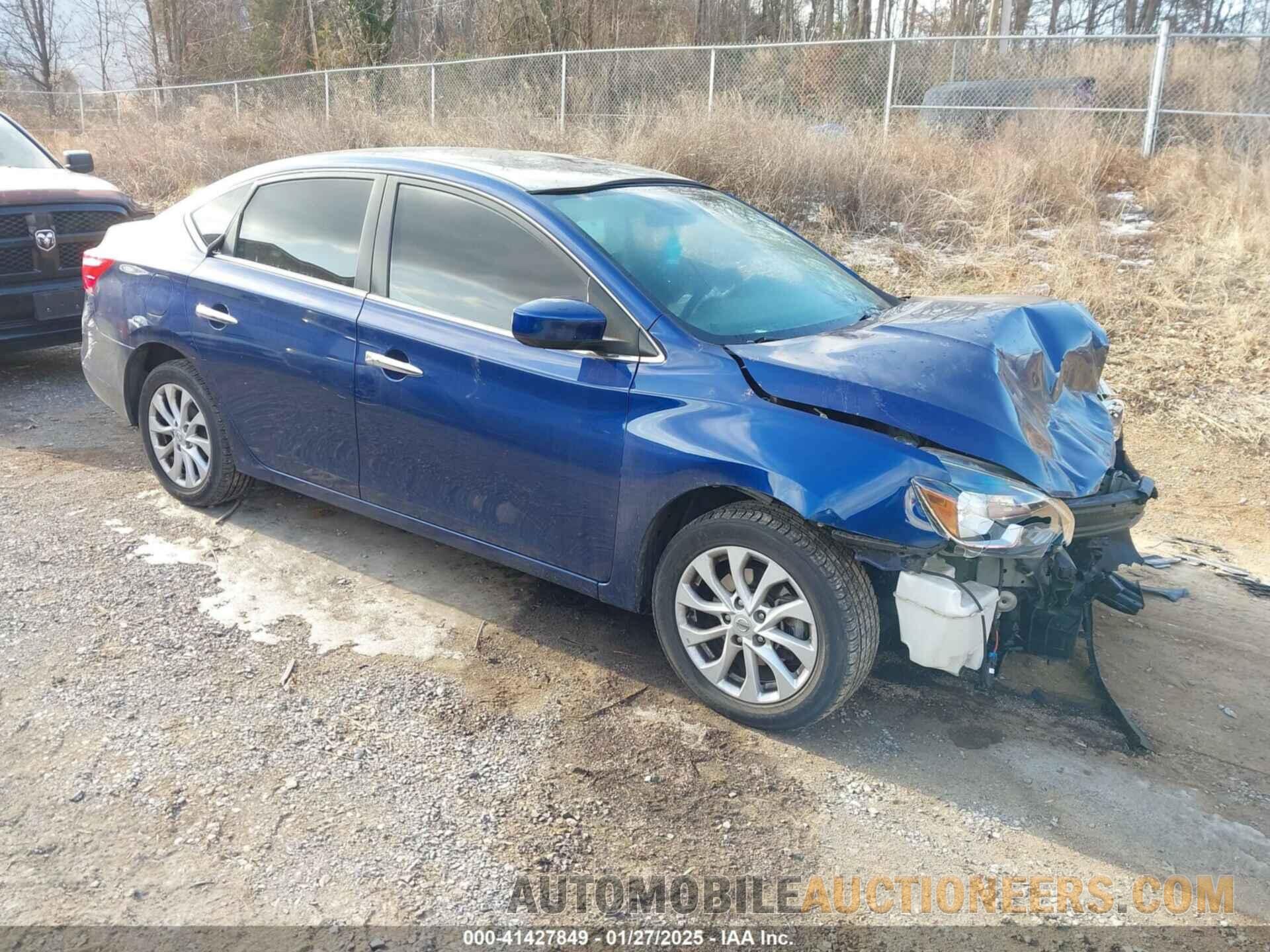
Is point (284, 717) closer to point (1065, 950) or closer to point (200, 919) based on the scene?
point (200, 919)

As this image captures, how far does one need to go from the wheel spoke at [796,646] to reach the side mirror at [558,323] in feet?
3.79

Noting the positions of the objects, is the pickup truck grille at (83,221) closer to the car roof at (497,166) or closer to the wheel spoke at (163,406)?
the wheel spoke at (163,406)

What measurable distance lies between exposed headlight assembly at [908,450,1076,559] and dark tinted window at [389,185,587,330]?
4.63 feet

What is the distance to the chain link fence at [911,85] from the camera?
1133cm

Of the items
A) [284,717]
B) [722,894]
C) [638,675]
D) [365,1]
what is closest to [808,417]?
[638,675]

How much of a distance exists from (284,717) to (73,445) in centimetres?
357

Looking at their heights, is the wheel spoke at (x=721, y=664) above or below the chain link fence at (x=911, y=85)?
below

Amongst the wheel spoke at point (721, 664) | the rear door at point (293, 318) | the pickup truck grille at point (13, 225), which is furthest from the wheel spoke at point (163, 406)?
the wheel spoke at point (721, 664)

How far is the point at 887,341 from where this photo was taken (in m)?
3.55

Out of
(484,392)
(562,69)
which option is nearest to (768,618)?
(484,392)

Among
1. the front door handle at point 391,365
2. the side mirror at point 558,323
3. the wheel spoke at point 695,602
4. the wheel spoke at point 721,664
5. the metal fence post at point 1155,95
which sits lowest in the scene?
the wheel spoke at point 721,664

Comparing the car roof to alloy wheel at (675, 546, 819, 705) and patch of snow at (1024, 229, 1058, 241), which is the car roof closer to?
alloy wheel at (675, 546, 819, 705)

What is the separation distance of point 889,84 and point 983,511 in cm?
1074

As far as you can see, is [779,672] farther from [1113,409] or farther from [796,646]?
[1113,409]
